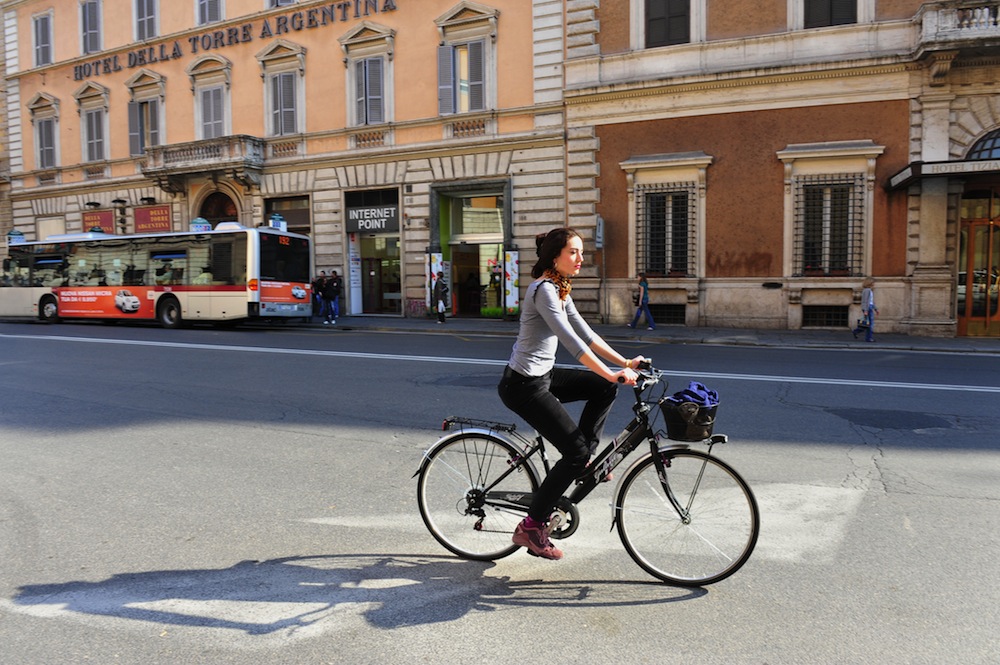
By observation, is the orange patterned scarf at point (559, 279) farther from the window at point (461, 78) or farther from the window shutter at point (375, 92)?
the window shutter at point (375, 92)

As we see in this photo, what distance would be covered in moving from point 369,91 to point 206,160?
6.88 meters

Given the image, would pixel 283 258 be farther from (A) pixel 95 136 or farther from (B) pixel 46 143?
(B) pixel 46 143

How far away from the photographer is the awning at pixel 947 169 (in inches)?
603

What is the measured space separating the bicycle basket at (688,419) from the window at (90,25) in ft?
110

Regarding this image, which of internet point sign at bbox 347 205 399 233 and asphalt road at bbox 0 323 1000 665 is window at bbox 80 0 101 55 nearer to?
internet point sign at bbox 347 205 399 233

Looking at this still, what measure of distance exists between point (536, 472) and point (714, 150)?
17.1 metres

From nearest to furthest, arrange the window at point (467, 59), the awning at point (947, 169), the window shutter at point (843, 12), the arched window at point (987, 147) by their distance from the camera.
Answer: the awning at point (947, 169) → the arched window at point (987, 147) → the window shutter at point (843, 12) → the window at point (467, 59)

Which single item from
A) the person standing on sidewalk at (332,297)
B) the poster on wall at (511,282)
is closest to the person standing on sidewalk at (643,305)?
the poster on wall at (511,282)

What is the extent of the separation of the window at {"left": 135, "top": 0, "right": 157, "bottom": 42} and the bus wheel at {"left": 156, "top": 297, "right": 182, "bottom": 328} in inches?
537

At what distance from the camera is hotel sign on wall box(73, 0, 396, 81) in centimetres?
2353

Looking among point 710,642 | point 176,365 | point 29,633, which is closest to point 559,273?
point 710,642

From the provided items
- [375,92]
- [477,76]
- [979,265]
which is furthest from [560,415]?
[375,92]

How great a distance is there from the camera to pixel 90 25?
29.2 metres

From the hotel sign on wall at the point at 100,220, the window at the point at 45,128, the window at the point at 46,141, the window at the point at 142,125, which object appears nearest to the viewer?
the window at the point at 142,125
